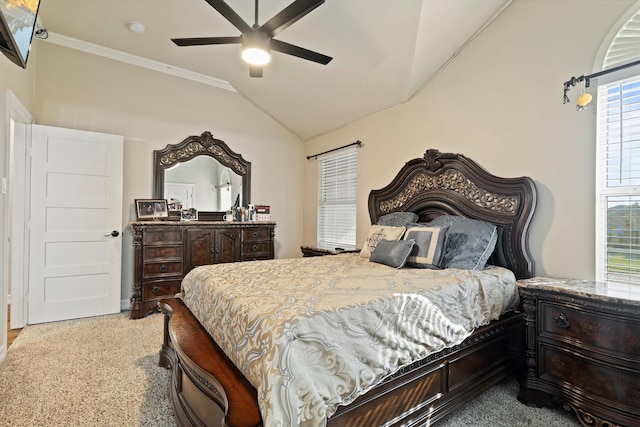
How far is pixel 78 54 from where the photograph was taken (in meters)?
3.65

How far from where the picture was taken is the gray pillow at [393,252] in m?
2.46

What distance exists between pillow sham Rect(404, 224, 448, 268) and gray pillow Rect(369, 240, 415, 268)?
0.24ft

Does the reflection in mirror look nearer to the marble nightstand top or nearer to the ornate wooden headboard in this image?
the ornate wooden headboard

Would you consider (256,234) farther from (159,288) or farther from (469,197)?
(469,197)

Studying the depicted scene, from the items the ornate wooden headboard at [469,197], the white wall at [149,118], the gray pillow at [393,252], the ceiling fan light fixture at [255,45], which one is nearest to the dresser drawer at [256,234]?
the white wall at [149,118]

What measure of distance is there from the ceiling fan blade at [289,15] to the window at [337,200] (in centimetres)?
232

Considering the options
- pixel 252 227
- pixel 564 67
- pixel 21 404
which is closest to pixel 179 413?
pixel 21 404

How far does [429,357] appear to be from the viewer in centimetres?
166

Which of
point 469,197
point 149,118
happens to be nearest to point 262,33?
point 469,197

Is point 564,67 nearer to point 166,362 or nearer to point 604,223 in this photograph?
point 604,223

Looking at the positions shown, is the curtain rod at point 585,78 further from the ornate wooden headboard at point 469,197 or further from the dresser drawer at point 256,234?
the dresser drawer at point 256,234

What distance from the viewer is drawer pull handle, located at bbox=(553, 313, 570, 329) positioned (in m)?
1.80

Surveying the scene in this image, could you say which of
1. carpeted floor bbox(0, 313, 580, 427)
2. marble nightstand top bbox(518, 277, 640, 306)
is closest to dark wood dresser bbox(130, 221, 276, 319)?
carpeted floor bbox(0, 313, 580, 427)

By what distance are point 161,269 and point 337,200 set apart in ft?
8.47
